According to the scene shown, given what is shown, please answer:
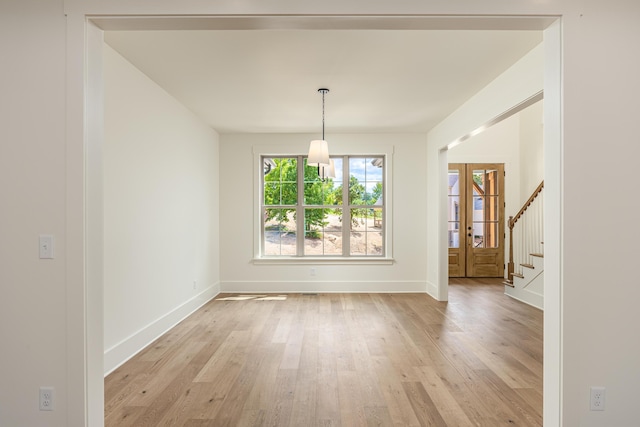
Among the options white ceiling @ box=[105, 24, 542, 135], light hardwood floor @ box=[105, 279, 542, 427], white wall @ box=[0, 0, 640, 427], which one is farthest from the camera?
white ceiling @ box=[105, 24, 542, 135]

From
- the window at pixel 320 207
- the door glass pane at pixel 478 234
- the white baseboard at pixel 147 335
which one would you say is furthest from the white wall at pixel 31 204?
the door glass pane at pixel 478 234

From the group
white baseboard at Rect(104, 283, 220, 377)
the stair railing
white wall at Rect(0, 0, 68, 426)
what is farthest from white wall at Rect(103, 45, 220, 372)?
the stair railing

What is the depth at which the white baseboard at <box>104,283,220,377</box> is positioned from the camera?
3.04 meters

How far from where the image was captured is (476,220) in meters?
7.59

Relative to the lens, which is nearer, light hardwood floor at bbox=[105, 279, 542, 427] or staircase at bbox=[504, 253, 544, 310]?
light hardwood floor at bbox=[105, 279, 542, 427]

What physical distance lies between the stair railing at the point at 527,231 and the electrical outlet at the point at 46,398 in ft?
19.3

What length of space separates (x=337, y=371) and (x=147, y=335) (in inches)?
79.8

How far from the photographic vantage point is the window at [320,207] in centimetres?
633

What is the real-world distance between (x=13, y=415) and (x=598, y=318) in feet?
9.99

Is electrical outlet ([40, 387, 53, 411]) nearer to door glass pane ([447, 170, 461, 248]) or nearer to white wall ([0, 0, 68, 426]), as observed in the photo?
white wall ([0, 0, 68, 426])

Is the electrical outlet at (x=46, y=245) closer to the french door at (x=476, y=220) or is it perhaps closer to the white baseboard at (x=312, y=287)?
the white baseboard at (x=312, y=287)

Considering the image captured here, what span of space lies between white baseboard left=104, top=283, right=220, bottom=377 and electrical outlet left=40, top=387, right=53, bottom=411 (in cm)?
114

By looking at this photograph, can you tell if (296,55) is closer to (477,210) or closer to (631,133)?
(631,133)

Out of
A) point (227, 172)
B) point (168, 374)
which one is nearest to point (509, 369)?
point (168, 374)
